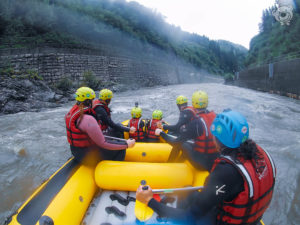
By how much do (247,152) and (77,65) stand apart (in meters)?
18.6

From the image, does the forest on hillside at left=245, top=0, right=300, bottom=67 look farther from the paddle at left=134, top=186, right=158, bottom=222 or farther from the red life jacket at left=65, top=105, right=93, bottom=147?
the paddle at left=134, top=186, right=158, bottom=222

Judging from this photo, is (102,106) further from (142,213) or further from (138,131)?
(142,213)

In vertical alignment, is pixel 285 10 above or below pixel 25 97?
above

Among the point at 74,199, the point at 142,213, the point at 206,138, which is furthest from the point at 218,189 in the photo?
the point at 74,199

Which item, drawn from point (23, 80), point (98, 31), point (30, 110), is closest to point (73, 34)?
point (98, 31)

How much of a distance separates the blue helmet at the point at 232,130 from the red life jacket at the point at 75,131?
5.79 ft

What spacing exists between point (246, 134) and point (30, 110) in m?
11.6

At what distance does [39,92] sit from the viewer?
1226 cm

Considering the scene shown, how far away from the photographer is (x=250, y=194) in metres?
1.20

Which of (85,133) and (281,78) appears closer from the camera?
(85,133)

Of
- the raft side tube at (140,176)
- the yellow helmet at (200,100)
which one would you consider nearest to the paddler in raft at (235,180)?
the raft side tube at (140,176)

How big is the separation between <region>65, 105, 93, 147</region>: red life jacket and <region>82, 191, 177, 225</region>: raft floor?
2.26 ft

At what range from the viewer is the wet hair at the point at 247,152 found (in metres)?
1.23

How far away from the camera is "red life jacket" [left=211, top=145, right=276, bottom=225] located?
1.19 meters
